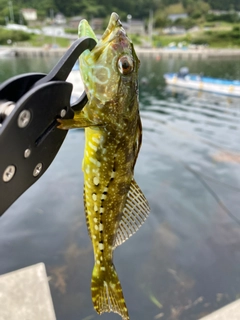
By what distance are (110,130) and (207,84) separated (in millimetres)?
23588

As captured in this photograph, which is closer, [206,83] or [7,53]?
[206,83]

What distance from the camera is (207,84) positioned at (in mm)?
23484

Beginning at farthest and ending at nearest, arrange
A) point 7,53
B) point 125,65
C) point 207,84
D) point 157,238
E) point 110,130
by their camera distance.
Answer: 1. point 7,53
2. point 207,84
3. point 157,238
4. point 110,130
5. point 125,65

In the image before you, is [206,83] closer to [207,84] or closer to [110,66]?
[207,84]

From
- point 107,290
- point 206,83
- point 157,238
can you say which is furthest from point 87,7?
point 107,290

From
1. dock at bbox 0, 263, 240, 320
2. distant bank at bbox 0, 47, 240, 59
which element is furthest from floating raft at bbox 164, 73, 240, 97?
distant bank at bbox 0, 47, 240, 59

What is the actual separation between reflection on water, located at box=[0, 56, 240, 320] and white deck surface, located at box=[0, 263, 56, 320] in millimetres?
1521

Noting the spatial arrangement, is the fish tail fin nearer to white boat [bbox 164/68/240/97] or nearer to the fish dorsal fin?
the fish dorsal fin

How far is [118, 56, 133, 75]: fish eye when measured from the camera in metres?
1.58

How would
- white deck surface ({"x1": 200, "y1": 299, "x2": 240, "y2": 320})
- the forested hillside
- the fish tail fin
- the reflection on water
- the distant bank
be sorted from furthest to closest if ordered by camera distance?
1. the forested hillside
2. the distant bank
3. the reflection on water
4. white deck surface ({"x1": 200, "y1": 299, "x2": 240, "y2": 320})
5. the fish tail fin

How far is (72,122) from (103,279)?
128cm

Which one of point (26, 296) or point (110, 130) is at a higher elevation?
point (110, 130)

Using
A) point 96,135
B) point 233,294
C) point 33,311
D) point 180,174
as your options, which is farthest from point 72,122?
point 180,174

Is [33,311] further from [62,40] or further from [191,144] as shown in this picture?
[62,40]
